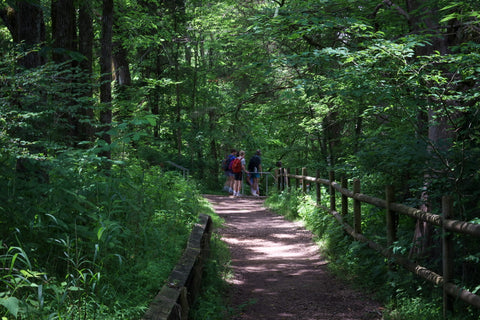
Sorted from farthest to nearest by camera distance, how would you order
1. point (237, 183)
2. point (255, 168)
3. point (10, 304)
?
point (255, 168) → point (237, 183) → point (10, 304)

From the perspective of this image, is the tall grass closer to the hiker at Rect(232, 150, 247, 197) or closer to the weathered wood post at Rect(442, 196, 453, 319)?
the weathered wood post at Rect(442, 196, 453, 319)

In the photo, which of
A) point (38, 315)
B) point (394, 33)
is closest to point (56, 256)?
point (38, 315)

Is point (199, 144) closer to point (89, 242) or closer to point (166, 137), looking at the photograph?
point (166, 137)

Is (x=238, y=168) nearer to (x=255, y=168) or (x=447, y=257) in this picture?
(x=255, y=168)

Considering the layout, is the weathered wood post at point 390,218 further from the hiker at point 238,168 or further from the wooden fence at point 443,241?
the hiker at point 238,168

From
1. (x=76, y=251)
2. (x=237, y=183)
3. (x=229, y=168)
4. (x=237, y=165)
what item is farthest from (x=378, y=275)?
(x=229, y=168)

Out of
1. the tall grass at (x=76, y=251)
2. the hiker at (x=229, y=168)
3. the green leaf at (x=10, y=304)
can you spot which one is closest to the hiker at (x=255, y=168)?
the hiker at (x=229, y=168)

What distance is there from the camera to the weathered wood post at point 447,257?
15.2 feet

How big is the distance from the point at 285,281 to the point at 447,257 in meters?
3.25

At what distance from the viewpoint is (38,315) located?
304cm

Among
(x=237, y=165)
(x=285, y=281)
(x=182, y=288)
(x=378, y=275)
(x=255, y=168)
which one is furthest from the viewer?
(x=255, y=168)

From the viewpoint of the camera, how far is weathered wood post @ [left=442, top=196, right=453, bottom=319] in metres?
4.64

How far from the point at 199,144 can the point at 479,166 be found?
22.0 m

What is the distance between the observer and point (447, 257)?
468 cm
